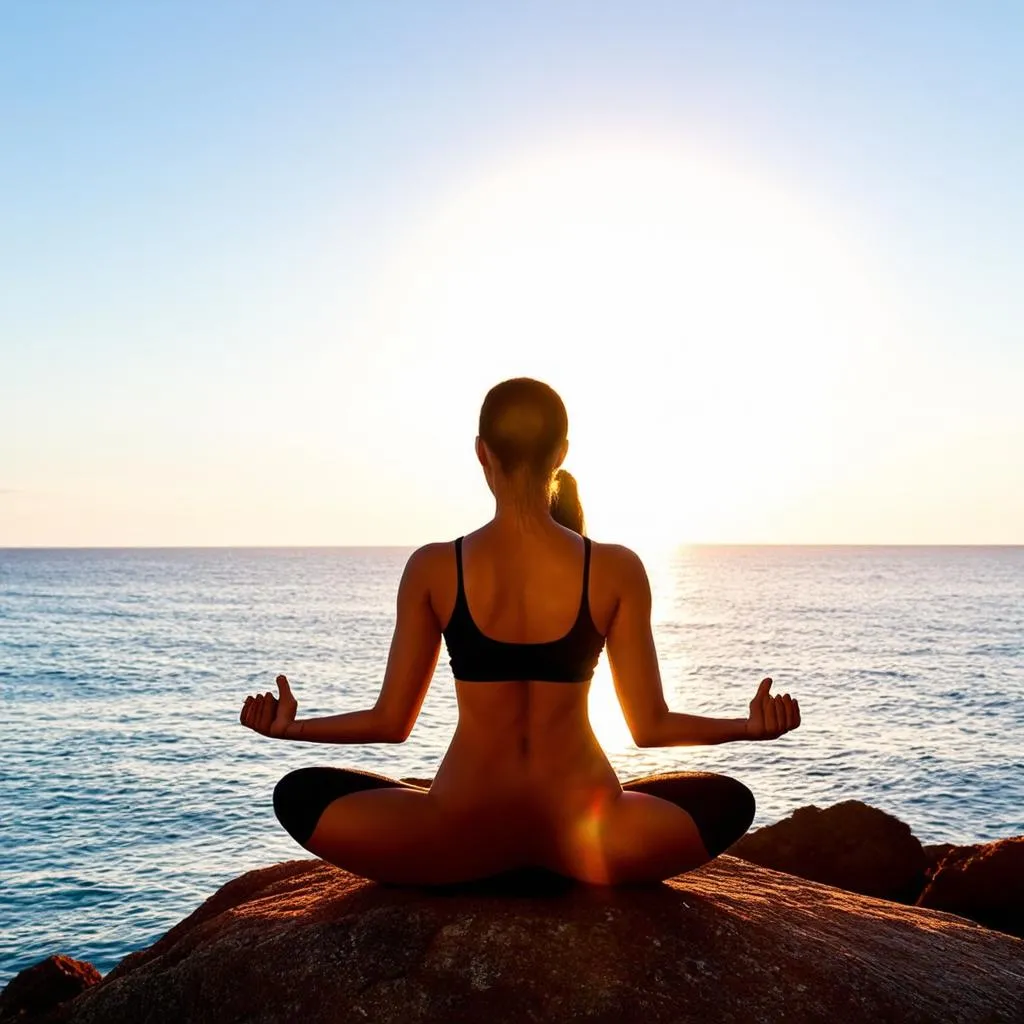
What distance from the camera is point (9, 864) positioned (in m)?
20.5

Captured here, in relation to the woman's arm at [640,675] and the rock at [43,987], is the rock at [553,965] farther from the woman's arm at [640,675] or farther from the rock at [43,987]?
the rock at [43,987]

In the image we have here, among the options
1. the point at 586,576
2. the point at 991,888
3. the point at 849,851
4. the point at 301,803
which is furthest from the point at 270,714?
the point at 849,851

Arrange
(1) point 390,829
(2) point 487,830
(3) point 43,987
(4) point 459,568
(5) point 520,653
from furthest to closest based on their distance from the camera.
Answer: (3) point 43,987 → (1) point 390,829 → (2) point 487,830 → (4) point 459,568 → (5) point 520,653

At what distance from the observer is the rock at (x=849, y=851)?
37.1 feet

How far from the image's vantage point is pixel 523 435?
517cm

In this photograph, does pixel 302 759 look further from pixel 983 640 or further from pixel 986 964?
pixel 983 640

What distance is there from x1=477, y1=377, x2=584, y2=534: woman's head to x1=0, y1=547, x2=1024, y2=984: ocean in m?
13.6

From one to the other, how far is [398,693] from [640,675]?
1215 mm

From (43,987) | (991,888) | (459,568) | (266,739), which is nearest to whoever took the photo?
(459,568)

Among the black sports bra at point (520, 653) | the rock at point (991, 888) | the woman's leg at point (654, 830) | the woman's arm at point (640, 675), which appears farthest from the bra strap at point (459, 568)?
the rock at point (991, 888)

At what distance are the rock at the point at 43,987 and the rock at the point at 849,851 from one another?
6897 millimetres

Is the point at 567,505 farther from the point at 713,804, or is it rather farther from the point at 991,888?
the point at 991,888

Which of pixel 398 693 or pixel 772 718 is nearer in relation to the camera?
pixel 772 718

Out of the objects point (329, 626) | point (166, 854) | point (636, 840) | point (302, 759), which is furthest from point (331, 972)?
point (329, 626)
